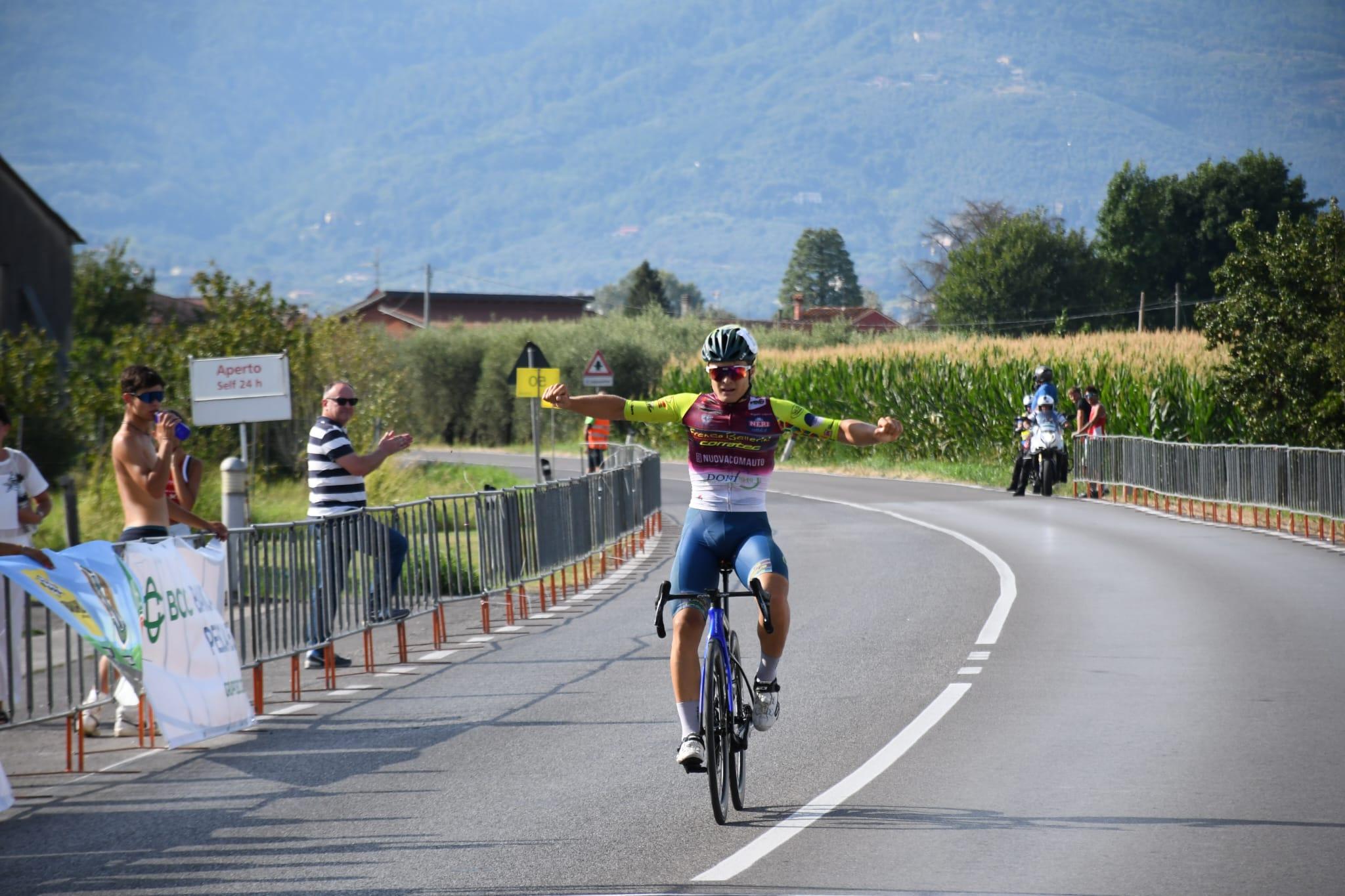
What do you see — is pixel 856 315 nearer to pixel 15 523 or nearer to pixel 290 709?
pixel 290 709

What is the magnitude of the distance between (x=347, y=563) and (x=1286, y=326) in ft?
66.4

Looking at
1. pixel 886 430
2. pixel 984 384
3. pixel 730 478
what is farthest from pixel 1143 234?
pixel 730 478

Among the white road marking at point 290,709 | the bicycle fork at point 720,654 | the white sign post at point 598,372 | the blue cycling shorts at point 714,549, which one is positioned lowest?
the white road marking at point 290,709

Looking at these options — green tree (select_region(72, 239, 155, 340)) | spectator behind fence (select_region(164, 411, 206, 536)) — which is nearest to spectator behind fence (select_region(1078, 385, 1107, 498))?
spectator behind fence (select_region(164, 411, 206, 536))

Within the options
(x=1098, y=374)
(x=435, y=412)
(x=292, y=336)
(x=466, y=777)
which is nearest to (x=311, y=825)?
(x=466, y=777)

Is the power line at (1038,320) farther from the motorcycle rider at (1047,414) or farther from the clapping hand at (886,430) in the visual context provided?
the clapping hand at (886,430)

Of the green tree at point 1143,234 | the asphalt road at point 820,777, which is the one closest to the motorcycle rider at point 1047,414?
the asphalt road at point 820,777

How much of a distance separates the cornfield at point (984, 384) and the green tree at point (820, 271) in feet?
428

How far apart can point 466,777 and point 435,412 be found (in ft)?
202

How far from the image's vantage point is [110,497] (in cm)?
2417

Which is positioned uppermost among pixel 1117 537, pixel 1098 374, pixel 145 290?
pixel 145 290

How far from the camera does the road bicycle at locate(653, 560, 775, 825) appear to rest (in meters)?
6.99

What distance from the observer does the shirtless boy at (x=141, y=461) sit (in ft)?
32.1

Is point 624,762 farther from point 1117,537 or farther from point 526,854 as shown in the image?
point 1117,537
